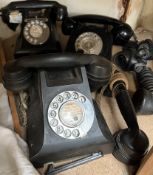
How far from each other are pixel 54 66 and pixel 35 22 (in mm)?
281

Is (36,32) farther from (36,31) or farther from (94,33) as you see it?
(94,33)

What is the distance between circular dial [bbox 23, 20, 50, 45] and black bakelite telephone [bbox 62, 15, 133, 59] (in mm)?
79

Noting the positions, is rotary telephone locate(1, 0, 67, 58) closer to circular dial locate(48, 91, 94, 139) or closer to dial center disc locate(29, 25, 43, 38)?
dial center disc locate(29, 25, 43, 38)

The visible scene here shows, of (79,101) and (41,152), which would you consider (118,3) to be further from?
(41,152)

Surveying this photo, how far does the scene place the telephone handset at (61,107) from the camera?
697mm

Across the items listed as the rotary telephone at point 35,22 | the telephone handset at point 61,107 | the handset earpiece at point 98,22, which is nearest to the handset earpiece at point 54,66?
the telephone handset at point 61,107

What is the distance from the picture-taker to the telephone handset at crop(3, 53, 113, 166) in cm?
70

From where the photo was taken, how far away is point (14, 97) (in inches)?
33.2

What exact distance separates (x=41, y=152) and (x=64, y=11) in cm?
45

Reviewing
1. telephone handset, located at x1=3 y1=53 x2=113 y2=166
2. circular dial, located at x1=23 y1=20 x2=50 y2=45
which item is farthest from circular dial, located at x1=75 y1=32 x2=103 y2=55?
telephone handset, located at x1=3 y1=53 x2=113 y2=166

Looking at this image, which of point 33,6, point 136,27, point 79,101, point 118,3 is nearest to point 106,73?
point 79,101

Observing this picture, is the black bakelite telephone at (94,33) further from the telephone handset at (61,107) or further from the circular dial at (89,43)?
the telephone handset at (61,107)

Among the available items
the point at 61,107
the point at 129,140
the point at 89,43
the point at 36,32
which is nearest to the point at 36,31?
the point at 36,32

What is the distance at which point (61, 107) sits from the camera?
0.72 metres
